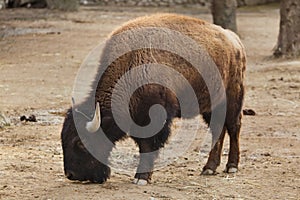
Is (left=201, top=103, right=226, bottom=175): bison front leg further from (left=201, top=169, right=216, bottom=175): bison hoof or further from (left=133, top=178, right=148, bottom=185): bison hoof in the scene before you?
(left=133, top=178, right=148, bottom=185): bison hoof

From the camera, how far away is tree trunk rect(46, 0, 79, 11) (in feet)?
92.7

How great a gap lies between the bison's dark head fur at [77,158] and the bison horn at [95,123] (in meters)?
0.11

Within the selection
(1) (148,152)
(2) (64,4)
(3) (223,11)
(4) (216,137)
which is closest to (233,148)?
(4) (216,137)

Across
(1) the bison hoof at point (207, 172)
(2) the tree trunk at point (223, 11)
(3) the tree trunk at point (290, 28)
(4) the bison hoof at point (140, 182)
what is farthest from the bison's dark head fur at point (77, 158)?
(2) the tree trunk at point (223, 11)

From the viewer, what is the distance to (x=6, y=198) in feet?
21.0

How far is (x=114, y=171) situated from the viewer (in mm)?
7555

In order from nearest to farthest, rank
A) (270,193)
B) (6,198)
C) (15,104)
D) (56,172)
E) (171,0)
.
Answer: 1. (6,198)
2. (270,193)
3. (56,172)
4. (15,104)
5. (171,0)

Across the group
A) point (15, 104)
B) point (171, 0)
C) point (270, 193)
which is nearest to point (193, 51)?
point (270, 193)

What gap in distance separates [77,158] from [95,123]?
39cm

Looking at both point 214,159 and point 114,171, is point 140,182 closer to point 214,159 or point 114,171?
point 114,171

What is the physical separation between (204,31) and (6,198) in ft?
7.73

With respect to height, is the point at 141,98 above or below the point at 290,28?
above

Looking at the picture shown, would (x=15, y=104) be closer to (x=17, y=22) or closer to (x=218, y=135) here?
(x=218, y=135)

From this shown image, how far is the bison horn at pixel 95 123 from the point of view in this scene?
6668 millimetres
